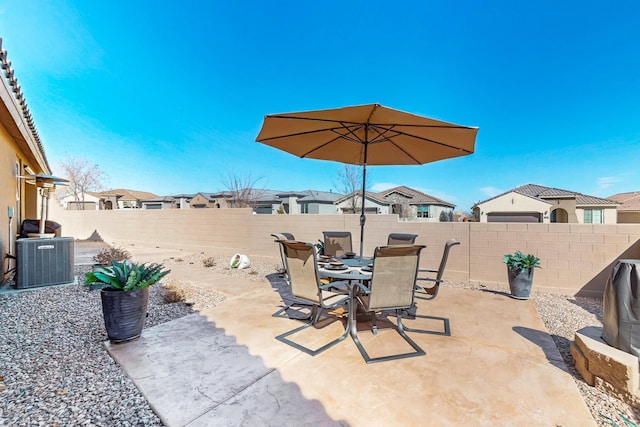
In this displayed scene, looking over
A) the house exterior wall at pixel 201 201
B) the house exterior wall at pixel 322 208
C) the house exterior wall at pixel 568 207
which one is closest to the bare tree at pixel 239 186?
the house exterior wall at pixel 322 208

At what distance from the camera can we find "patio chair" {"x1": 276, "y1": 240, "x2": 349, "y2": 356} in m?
2.93

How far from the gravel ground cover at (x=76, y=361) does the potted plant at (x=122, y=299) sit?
0.78ft

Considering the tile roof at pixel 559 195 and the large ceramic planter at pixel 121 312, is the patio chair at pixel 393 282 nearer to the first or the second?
the large ceramic planter at pixel 121 312

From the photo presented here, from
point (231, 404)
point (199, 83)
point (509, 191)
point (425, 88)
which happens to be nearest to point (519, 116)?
point (425, 88)

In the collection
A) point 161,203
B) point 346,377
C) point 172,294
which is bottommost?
point 346,377

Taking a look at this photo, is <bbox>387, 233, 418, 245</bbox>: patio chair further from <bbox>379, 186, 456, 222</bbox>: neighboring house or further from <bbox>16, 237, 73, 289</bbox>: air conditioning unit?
<bbox>379, 186, 456, 222</bbox>: neighboring house

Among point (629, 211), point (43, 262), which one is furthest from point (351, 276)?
point (629, 211)

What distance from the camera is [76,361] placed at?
2510mm

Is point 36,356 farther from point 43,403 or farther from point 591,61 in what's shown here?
point 591,61

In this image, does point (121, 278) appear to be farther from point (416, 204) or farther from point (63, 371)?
point (416, 204)

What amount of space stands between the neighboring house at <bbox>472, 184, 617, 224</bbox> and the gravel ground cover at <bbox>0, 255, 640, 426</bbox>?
69.7ft

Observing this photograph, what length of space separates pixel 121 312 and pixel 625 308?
432cm

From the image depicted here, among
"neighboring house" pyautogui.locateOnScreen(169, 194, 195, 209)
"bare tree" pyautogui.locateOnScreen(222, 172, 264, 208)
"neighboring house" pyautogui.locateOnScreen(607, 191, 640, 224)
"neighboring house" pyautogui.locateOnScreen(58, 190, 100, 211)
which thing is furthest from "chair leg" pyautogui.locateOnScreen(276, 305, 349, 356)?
"neighboring house" pyautogui.locateOnScreen(169, 194, 195, 209)

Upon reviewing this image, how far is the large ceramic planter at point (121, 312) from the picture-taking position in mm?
2758
